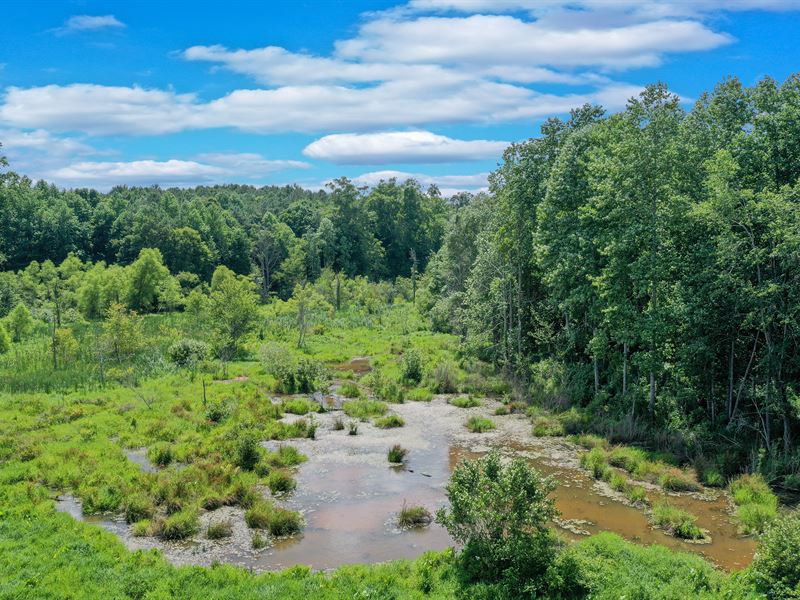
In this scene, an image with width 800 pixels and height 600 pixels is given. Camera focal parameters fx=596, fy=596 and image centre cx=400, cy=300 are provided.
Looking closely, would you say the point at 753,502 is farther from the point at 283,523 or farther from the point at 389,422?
the point at 389,422

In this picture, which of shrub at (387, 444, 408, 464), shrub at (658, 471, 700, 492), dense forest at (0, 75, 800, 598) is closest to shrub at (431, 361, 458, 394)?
dense forest at (0, 75, 800, 598)

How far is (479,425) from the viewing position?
29.8 meters

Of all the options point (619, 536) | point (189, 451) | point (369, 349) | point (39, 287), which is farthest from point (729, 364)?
point (39, 287)

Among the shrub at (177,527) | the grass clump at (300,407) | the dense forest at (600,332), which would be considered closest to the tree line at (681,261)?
the dense forest at (600,332)

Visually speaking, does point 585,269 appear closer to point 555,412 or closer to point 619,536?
point 555,412

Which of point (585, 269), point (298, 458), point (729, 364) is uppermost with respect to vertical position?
point (585, 269)

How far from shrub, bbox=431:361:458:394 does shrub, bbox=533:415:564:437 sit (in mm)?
8403

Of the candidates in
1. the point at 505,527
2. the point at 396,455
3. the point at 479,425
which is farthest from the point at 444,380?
the point at 505,527

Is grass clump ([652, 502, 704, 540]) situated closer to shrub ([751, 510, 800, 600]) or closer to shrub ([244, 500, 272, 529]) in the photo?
shrub ([751, 510, 800, 600])

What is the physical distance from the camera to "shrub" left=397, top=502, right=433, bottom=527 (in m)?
19.5

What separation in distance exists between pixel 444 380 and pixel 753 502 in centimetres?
1993

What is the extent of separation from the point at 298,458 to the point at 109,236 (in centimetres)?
9259

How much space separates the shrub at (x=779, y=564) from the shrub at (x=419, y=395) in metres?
22.5

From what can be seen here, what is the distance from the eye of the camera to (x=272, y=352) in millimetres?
41062
